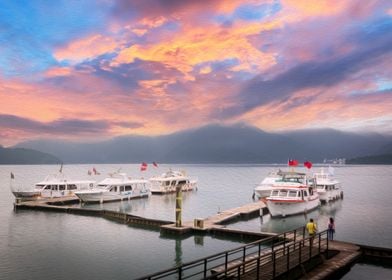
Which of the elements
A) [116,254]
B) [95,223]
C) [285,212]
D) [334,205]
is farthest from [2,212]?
[334,205]

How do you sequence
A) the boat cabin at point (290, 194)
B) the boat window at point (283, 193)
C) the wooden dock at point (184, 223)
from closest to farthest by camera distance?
the wooden dock at point (184, 223)
the boat cabin at point (290, 194)
the boat window at point (283, 193)

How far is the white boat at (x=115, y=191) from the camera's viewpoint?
72.9m

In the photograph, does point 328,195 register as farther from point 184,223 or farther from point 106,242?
point 106,242

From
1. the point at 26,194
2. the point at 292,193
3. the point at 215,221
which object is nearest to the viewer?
the point at 215,221

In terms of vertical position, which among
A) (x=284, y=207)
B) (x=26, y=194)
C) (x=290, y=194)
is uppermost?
(x=290, y=194)

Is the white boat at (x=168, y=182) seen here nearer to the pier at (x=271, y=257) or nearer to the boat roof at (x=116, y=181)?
the boat roof at (x=116, y=181)

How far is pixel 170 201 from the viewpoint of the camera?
80750mm

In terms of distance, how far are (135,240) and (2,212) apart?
113 ft

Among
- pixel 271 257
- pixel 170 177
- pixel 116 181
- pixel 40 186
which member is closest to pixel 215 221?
pixel 271 257

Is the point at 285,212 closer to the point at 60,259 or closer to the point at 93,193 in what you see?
the point at 60,259

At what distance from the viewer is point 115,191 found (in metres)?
77.6

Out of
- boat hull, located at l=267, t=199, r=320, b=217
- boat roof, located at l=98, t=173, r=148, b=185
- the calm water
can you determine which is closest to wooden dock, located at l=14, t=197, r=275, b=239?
the calm water

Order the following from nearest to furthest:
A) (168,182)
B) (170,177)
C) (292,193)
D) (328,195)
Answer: (292,193), (328,195), (168,182), (170,177)

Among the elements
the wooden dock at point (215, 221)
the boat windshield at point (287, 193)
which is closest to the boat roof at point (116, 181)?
the wooden dock at point (215, 221)
